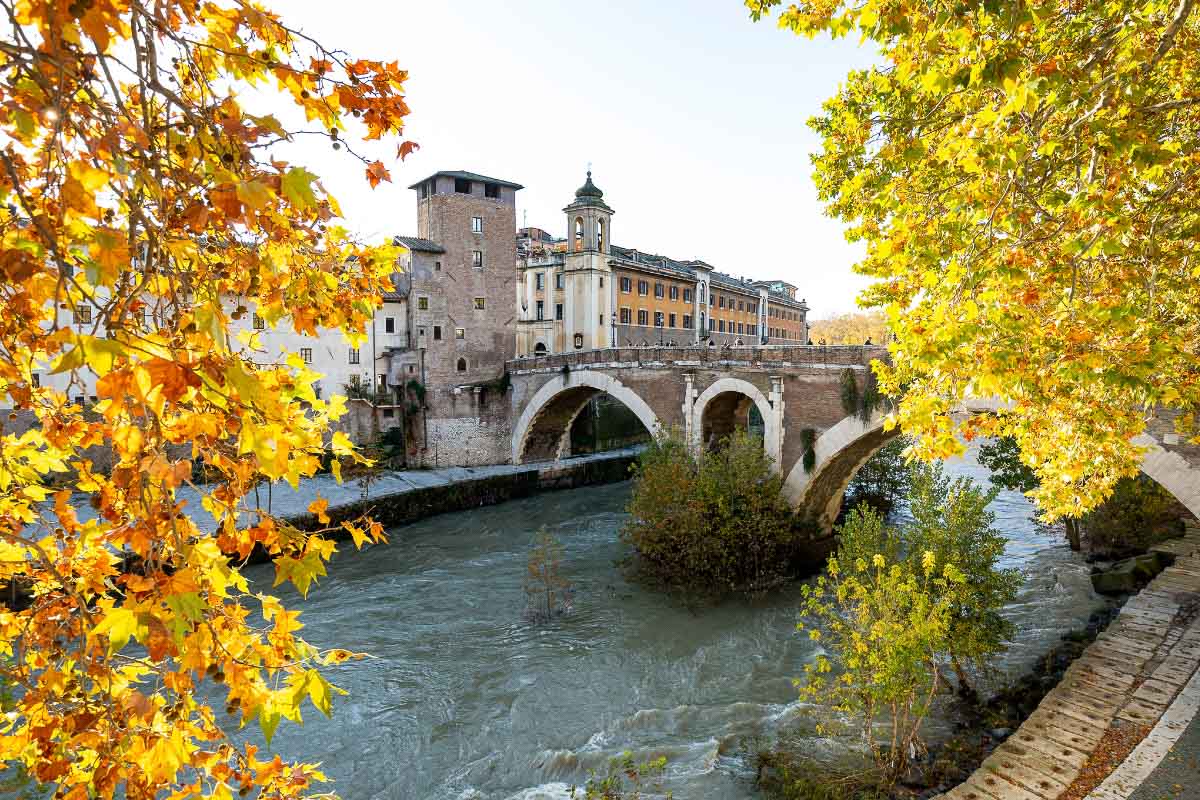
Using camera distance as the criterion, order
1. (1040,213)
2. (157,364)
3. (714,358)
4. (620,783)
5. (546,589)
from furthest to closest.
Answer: (714,358), (546,589), (620,783), (1040,213), (157,364)

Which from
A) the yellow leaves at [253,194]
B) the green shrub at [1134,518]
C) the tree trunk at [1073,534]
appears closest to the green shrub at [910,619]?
the yellow leaves at [253,194]

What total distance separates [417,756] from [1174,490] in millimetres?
11666

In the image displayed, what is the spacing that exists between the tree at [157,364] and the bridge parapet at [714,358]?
10.5 m

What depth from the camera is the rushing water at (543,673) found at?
354 inches

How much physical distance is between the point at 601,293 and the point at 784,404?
1985 cm

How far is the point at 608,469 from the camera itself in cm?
2859

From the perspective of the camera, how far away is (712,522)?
14.2 meters

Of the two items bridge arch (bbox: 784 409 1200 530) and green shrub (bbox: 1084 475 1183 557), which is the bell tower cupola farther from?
green shrub (bbox: 1084 475 1183 557)

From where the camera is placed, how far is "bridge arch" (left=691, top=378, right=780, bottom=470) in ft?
57.5

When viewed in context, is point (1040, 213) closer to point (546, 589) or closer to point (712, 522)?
point (712, 522)

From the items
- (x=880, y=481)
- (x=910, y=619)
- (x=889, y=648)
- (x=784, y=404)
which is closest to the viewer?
(x=889, y=648)

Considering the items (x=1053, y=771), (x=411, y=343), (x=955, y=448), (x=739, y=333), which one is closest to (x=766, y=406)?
(x=1053, y=771)

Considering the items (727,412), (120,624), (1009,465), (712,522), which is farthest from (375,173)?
(727,412)

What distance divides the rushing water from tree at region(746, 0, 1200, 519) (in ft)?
18.8
